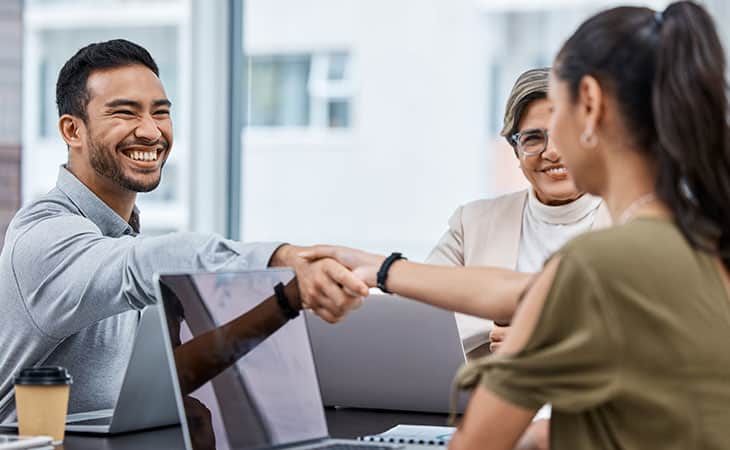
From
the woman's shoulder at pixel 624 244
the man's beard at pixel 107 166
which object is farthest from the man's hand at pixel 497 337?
the woman's shoulder at pixel 624 244

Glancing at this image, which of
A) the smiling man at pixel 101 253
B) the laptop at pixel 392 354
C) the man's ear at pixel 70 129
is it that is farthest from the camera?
the man's ear at pixel 70 129

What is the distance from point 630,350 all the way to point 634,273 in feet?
0.28

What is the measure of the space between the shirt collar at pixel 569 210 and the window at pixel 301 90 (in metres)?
7.34

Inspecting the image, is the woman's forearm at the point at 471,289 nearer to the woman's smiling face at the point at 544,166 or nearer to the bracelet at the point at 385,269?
the bracelet at the point at 385,269

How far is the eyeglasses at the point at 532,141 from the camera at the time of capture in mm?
2678

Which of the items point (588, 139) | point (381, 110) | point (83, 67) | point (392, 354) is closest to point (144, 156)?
point (83, 67)

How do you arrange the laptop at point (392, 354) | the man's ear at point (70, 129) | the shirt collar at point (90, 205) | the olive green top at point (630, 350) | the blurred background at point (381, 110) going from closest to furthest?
1. the olive green top at point (630, 350)
2. the laptop at point (392, 354)
3. the shirt collar at point (90, 205)
4. the man's ear at point (70, 129)
5. the blurred background at point (381, 110)

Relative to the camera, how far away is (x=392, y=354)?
2105 millimetres

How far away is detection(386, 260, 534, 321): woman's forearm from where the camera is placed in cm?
173

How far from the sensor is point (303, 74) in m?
10.2

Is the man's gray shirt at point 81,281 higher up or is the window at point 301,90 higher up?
the window at point 301,90

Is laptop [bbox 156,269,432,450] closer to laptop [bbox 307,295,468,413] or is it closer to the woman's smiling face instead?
laptop [bbox 307,295,468,413]

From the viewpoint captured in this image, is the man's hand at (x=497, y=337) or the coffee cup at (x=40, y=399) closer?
the coffee cup at (x=40, y=399)

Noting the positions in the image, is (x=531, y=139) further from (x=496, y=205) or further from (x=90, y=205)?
(x=90, y=205)
